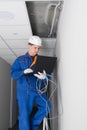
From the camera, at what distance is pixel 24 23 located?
2.53 m

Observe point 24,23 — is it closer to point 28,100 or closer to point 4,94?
point 28,100

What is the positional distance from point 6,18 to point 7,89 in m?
3.02

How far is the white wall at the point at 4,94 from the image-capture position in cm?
449

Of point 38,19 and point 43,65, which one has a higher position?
point 38,19

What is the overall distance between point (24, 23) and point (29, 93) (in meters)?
0.92

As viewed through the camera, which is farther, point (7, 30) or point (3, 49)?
point (3, 49)

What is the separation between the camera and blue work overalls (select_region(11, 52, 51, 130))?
226cm

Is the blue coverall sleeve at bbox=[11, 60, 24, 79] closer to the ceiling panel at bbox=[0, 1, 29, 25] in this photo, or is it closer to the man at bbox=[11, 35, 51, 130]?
the man at bbox=[11, 35, 51, 130]

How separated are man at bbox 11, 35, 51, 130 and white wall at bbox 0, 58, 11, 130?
223 centimetres

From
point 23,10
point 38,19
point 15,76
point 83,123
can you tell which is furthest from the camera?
point 38,19

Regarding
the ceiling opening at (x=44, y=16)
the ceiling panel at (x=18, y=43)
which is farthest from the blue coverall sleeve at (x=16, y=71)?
the ceiling panel at (x=18, y=43)

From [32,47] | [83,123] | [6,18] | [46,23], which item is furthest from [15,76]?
[83,123]

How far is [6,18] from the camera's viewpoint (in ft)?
7.86

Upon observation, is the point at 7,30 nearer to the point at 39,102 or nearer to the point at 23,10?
the point at 23,10
